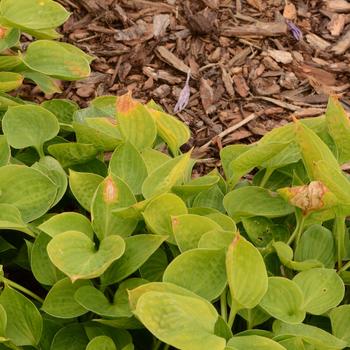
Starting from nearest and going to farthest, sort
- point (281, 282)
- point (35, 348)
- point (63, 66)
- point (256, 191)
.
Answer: point (281, 282), point (35, 348), point (256, 191), point (63, 66)

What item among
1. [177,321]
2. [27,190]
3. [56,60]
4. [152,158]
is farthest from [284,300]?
[56,60]

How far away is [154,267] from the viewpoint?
1.81 m

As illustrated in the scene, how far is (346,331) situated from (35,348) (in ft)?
2.35

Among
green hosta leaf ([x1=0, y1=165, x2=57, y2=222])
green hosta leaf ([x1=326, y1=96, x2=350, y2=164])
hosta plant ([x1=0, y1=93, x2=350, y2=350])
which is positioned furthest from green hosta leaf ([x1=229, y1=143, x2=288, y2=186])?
green hosta leaf ([x1=0, y1=165, x2=57, y2=222])

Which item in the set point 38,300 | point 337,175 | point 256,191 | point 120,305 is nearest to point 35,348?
point 38,300

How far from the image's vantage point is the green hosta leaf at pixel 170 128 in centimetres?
197

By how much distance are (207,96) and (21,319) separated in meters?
1.21

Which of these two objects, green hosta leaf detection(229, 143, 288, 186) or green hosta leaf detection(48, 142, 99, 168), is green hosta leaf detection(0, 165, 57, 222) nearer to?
green hosta leaf detection(48, 142, 99, 168)

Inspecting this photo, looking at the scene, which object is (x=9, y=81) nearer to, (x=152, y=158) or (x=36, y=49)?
(x=36, y=49)

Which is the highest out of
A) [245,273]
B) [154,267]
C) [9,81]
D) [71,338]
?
[245,273]

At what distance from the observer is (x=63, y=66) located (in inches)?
91.7

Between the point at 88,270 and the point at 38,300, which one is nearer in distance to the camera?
the point at 88,270

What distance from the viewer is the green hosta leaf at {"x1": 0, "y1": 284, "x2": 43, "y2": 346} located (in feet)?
5.45

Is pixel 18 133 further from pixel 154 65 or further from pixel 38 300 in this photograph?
pixel 154 65
